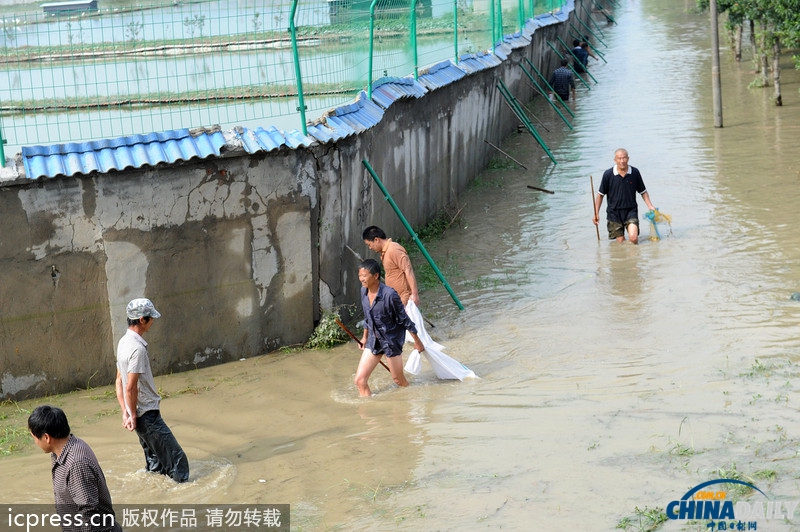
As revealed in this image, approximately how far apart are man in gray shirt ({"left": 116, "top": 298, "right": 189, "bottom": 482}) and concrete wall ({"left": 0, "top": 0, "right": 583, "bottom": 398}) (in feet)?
7.12

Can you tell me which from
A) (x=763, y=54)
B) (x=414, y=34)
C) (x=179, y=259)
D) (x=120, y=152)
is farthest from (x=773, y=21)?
(x=120, y=152)

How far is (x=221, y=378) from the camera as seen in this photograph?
858cm

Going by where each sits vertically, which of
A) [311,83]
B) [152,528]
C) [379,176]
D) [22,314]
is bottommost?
[152,528]

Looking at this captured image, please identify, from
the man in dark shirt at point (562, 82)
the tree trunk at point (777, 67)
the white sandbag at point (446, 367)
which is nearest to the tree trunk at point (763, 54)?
the tree trunk at point (777, 67)

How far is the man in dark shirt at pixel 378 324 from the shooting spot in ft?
25.8

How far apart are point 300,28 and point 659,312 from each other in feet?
15.7

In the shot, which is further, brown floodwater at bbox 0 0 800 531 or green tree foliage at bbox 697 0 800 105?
green tree foliage at bbox 697 0 800 105

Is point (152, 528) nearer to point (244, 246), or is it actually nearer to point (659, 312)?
point (244, 246)

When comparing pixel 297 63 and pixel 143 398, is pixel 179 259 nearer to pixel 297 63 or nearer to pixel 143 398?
pixel 297 63

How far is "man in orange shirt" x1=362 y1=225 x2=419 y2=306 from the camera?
8562 mm

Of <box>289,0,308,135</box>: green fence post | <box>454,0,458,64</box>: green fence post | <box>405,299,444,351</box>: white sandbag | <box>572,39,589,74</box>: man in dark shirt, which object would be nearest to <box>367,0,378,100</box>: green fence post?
<box>289,0,308,135</box>: green fence post

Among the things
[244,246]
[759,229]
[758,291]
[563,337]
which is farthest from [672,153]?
[244,246]

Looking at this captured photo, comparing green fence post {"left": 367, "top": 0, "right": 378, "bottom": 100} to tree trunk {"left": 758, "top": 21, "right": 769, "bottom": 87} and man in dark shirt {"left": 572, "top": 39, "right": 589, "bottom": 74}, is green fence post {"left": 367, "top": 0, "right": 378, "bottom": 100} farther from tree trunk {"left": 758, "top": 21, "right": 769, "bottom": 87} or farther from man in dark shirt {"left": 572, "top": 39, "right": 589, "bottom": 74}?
man in dark shirt {"left": 572, "top": 39, "right": 589, "bottom": 74}

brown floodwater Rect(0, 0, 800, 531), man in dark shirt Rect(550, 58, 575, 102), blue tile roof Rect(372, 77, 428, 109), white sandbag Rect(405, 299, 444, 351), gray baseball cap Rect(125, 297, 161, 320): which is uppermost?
blue tile roof Rect(372, 77, 428, 109)
